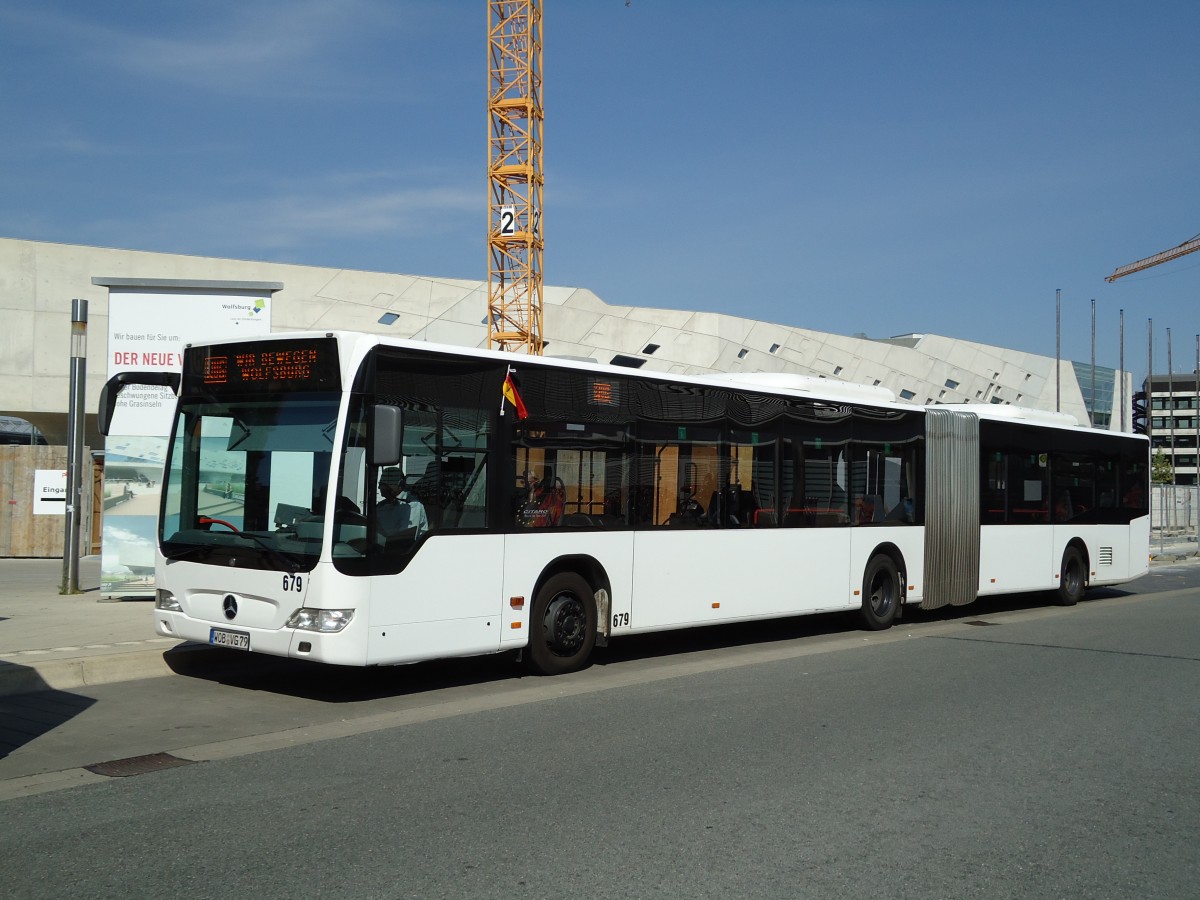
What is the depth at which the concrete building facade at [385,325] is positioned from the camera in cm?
4194

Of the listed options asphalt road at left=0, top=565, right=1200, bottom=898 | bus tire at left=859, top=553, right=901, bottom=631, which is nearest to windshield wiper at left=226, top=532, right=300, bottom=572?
asphalt road at left=0, top=565, right=1200, bottom=898

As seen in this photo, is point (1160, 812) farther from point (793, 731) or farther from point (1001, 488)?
point (1001, 488)

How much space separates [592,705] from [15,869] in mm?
4931

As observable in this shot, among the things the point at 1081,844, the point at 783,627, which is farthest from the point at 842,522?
the point at 1081,844

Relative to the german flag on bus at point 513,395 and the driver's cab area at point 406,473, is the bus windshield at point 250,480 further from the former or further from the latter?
the german flag on bus at point 513,395

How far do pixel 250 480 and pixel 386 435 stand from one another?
153cm

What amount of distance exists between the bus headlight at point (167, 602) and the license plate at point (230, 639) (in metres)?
0.51

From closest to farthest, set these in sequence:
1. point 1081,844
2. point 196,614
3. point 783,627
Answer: point 1081,844 < point 196,614 < point 783,627

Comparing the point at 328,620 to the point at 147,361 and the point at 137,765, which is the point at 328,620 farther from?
the point at 147,361

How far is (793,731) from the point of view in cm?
821

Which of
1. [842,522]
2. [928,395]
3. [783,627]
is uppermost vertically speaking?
[928,395]

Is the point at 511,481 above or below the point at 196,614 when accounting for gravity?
above

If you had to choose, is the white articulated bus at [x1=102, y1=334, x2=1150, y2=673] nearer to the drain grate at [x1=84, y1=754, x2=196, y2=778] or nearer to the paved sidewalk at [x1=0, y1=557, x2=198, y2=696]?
the paved sidewalk at [x1=0, y1=557, x2=198, y2=696]

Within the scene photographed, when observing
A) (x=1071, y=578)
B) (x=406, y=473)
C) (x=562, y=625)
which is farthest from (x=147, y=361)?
(x=1071, y=578)
